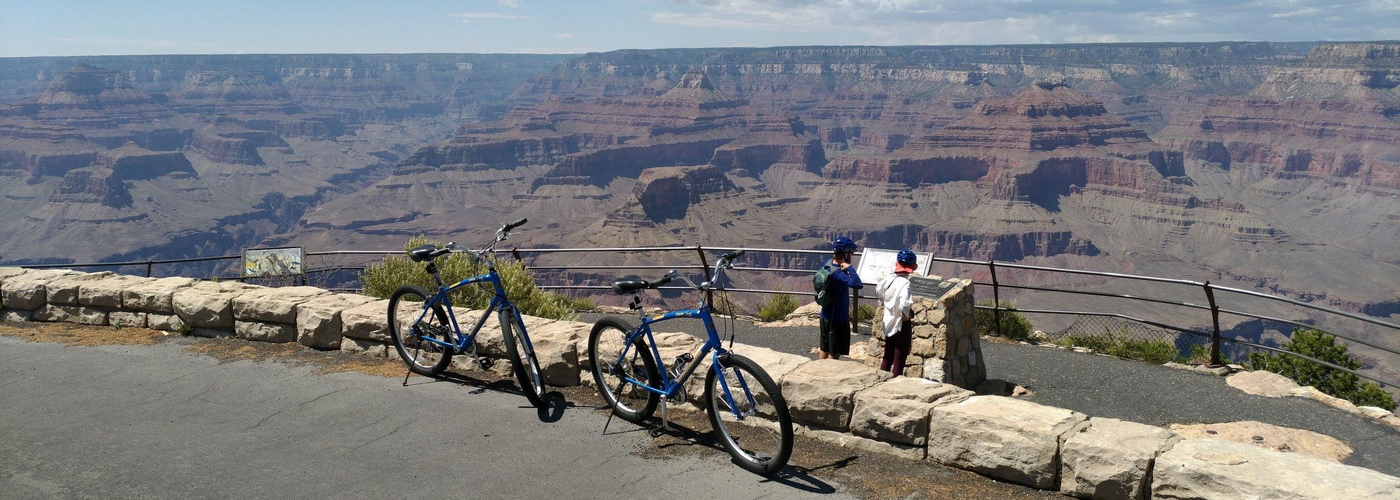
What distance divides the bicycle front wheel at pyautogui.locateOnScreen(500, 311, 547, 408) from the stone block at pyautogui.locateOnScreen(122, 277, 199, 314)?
Answer: 4.58 m

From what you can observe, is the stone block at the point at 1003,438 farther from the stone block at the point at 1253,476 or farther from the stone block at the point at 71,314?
the stone block at the point at 71,314

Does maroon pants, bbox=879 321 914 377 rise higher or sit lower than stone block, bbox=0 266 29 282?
lower

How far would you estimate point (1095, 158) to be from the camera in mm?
172375

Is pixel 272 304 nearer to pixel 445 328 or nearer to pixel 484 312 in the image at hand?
pixel 445 328

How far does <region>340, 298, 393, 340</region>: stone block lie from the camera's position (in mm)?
8562

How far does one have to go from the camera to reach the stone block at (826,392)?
244 inches

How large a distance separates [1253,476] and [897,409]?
1.90 meters

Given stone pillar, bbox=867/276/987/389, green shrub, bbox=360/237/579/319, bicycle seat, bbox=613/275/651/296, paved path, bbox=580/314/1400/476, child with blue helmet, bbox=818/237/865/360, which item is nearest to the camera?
bicycle seat, bbox=613/275/651/296

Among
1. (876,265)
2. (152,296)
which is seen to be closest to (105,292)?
(152,296)

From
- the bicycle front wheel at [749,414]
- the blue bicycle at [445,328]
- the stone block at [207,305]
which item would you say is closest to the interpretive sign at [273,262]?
the stone block at [207,305]

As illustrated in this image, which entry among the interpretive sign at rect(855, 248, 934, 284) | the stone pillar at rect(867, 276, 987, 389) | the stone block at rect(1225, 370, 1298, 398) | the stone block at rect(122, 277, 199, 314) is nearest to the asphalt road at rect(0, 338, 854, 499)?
the stone block at rect(122, 277, 199, 314)

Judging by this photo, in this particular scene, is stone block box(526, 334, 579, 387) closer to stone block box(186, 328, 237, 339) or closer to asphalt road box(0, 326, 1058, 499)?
asphalt road box(0, 326, 1058, 499)

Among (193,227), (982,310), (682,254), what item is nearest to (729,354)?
(982,310)

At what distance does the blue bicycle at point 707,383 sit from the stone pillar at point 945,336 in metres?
3.05
